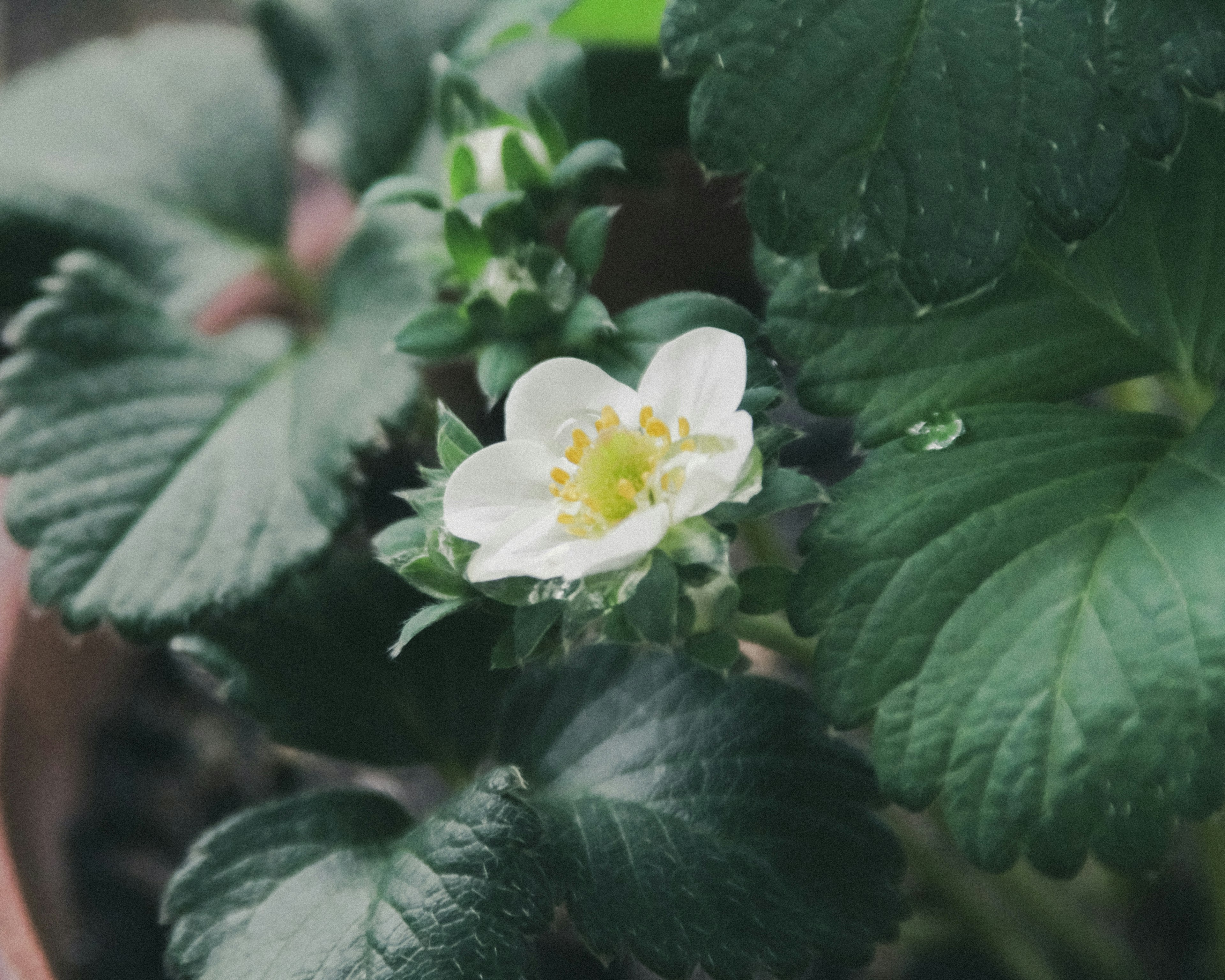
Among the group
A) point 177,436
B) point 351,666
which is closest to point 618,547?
point 351,666

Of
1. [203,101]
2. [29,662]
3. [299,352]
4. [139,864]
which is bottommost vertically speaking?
[139,864]

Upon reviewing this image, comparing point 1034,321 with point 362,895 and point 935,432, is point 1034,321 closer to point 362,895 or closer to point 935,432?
point 935,432

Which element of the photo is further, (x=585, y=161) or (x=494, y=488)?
(x=585, y=161)

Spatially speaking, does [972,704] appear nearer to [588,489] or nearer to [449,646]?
[588,489]

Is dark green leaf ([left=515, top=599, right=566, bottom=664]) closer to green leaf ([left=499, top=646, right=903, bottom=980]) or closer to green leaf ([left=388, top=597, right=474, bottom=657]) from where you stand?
green leaf ([left=388, top=597, right=474, bottom=657])

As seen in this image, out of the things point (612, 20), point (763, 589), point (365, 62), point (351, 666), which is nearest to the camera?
point (763, 589)

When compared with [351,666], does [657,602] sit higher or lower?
higher

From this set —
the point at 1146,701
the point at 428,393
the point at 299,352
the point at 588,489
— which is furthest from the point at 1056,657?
the point at 299,352
